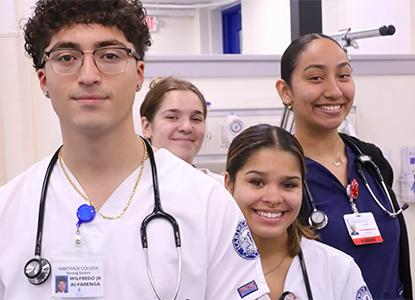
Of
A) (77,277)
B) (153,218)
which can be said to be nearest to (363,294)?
(153,218)

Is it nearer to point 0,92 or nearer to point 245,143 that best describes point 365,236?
point 245,143

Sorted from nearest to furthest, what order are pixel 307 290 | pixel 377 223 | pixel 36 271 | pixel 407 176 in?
pixel 36 271
pixel 307 290
pixel 377 223
pixel 407 176

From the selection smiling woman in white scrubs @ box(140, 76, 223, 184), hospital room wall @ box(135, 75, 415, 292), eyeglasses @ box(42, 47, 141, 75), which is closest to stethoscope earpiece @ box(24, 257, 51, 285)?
eyeglasses @ box(42, 47, 141, 75)

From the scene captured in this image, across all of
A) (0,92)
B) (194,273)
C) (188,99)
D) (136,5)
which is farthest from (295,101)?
(0,92)

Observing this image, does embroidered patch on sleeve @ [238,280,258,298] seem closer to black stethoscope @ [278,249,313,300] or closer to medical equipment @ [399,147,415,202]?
black stethoscope @ [278,249,313,300]

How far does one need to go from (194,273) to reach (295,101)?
2.41ft

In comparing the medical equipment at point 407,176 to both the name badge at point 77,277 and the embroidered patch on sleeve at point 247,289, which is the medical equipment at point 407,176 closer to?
the embroidered patch on sleeve at point 247,289

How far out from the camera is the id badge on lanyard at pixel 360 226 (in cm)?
145

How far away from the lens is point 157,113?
1.85 m

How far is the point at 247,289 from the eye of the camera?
1.07 meters

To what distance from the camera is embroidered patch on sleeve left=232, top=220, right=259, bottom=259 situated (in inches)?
42.5

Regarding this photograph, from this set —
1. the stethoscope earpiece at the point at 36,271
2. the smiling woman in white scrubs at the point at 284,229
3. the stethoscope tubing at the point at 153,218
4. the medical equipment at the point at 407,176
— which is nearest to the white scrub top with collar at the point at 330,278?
the smiling woman in white scrubs at the point at 284,229

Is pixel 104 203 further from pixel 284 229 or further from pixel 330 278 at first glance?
pixel 330 278

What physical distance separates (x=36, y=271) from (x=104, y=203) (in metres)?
0.19
